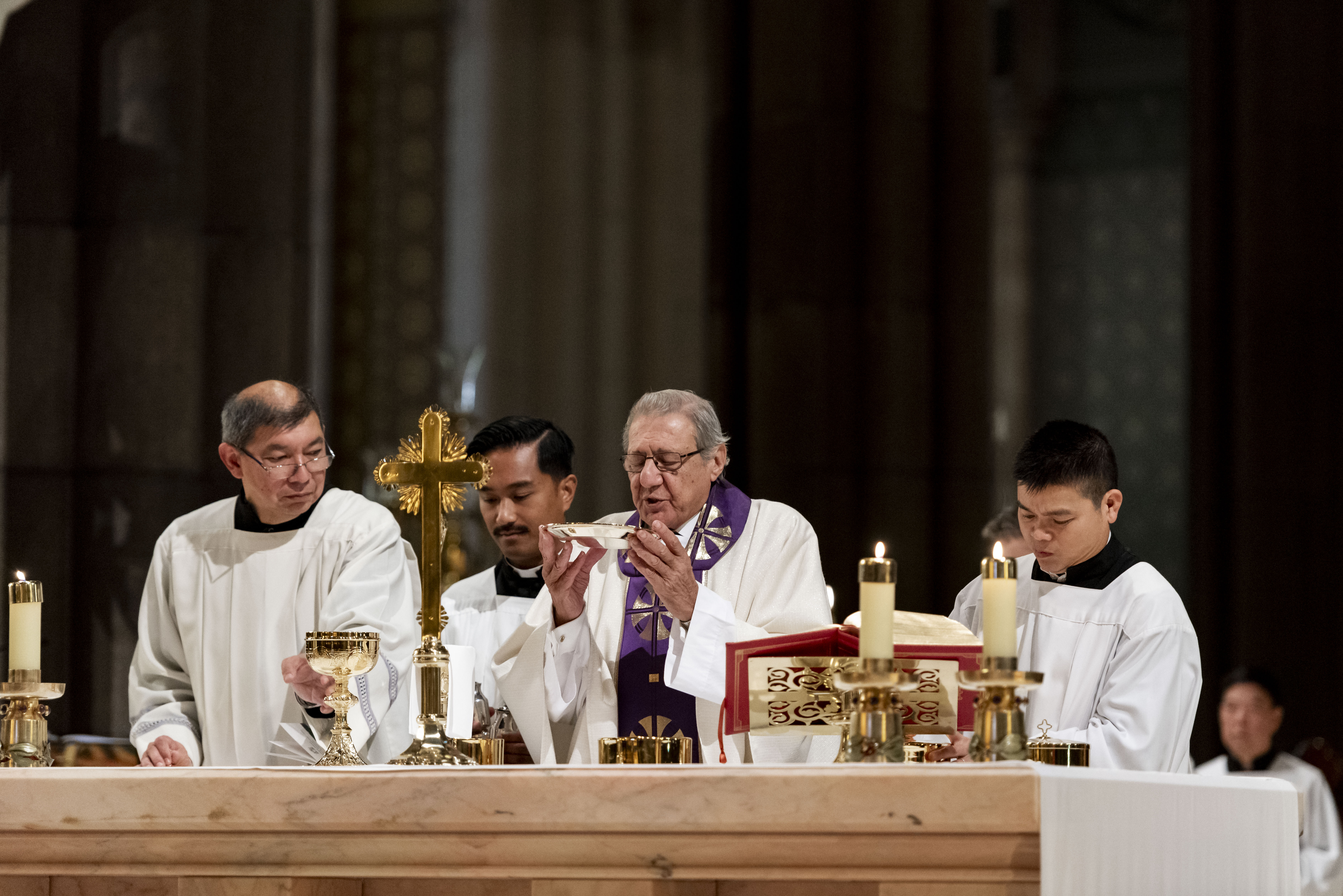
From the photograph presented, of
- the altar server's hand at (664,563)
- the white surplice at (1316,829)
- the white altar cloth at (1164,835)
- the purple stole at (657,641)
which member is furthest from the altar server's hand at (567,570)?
the white surplice at (1316,829)

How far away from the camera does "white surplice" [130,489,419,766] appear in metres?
4.46

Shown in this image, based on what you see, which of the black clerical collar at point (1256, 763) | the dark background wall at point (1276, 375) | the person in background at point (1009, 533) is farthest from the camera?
the dark background wall at point (1276, 375)

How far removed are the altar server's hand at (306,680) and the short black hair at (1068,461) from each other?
161 cm

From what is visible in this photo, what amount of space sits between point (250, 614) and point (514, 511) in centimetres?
80

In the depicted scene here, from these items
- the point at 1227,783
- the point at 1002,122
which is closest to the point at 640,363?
the point at 1002,122

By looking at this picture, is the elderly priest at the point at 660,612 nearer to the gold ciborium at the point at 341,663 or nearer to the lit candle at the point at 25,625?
the gold ciborium at the point at 341,663

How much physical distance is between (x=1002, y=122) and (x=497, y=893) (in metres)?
7.69

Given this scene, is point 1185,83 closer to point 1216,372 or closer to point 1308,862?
point 1216,372

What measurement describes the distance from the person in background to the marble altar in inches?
111

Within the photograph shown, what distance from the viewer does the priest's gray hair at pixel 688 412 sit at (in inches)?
163

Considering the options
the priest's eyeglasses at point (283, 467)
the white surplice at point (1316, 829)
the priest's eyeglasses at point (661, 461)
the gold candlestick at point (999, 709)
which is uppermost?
the priest's eyeglasses at point (661, 461)

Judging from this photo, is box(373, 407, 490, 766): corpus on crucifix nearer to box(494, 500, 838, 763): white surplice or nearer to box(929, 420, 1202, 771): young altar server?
box(494, 500, 838, 763): white surplice

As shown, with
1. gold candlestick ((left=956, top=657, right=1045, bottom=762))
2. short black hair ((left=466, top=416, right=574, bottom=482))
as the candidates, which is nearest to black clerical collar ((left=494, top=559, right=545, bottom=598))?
short black hair ((left=466, top=416, right=574, bottom=482))

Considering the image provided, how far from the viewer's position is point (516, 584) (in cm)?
508
